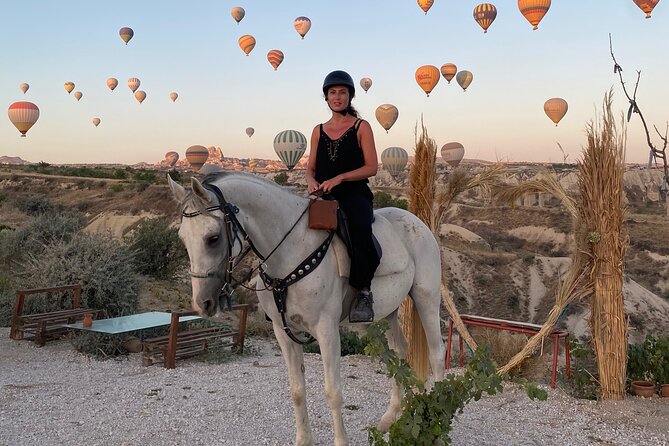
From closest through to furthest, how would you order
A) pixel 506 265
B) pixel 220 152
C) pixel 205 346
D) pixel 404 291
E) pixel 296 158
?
1. pixel 404 291
2. pixel 205 346
3. pixel 506 265
4. pixel 296 158
5. pixel 220 152

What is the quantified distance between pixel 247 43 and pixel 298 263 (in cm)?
5568

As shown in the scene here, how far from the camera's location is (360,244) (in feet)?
14.0

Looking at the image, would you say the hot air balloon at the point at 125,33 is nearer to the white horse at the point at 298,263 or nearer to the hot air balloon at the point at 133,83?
the hot air balloon at the point at 133,83

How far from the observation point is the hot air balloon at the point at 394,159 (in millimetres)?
51312

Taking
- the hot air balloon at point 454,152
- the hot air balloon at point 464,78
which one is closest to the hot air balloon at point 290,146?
the hot air balloon at point 454,152

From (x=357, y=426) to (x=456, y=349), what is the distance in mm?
8607

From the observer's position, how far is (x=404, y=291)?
4.98 meters

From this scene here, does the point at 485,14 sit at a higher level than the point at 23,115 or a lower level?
higher

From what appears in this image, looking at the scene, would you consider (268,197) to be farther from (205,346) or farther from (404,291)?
(205,346)

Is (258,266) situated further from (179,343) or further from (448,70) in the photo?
(448,70)

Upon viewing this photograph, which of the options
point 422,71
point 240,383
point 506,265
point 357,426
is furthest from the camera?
point 422,71

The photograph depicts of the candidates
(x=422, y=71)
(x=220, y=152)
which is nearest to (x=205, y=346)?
(x=422, y=71)

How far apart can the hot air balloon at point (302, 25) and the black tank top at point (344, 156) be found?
179 ft

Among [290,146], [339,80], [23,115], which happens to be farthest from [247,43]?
[339,80]
